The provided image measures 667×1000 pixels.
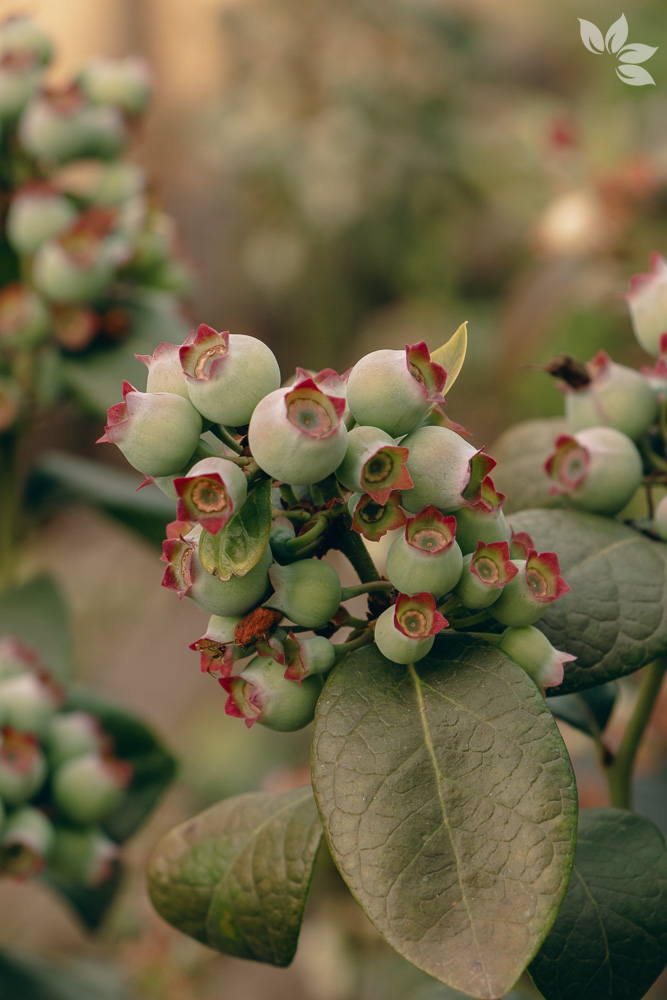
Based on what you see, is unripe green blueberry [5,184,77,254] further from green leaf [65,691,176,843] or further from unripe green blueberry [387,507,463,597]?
unripe green blueberry [387,507,463,597]

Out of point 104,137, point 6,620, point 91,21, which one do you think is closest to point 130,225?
point 104,137

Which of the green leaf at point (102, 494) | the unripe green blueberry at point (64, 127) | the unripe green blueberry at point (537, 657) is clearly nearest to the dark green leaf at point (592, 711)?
the unripe green blueberry at point (537, 657)

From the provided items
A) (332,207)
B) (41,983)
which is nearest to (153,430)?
(41,983)

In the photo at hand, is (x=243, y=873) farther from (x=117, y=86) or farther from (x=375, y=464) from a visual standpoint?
(x=117, y=86)

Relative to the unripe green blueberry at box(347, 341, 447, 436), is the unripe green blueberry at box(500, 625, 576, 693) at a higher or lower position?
lower

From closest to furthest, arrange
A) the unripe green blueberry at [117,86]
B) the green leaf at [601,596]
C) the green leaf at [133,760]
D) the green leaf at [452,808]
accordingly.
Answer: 1. the green leaf at [452,808]
2. the green leaf at [601,596]
3. the green leaf at [133,760]
4. the unripe green blueberry at [117,86]

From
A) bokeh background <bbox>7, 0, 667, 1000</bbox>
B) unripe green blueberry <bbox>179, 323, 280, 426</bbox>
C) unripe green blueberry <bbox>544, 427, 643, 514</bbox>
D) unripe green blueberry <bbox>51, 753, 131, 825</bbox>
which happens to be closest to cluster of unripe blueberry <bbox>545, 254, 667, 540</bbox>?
unripe green blueberry <bbox>544, 427, 643, 514</bbox>

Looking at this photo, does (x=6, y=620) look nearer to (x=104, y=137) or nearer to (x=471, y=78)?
(x=104, y=137)

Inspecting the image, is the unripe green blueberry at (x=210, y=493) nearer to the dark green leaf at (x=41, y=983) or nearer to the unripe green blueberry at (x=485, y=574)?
the unripe green blueberry at (x=485, y=574)
